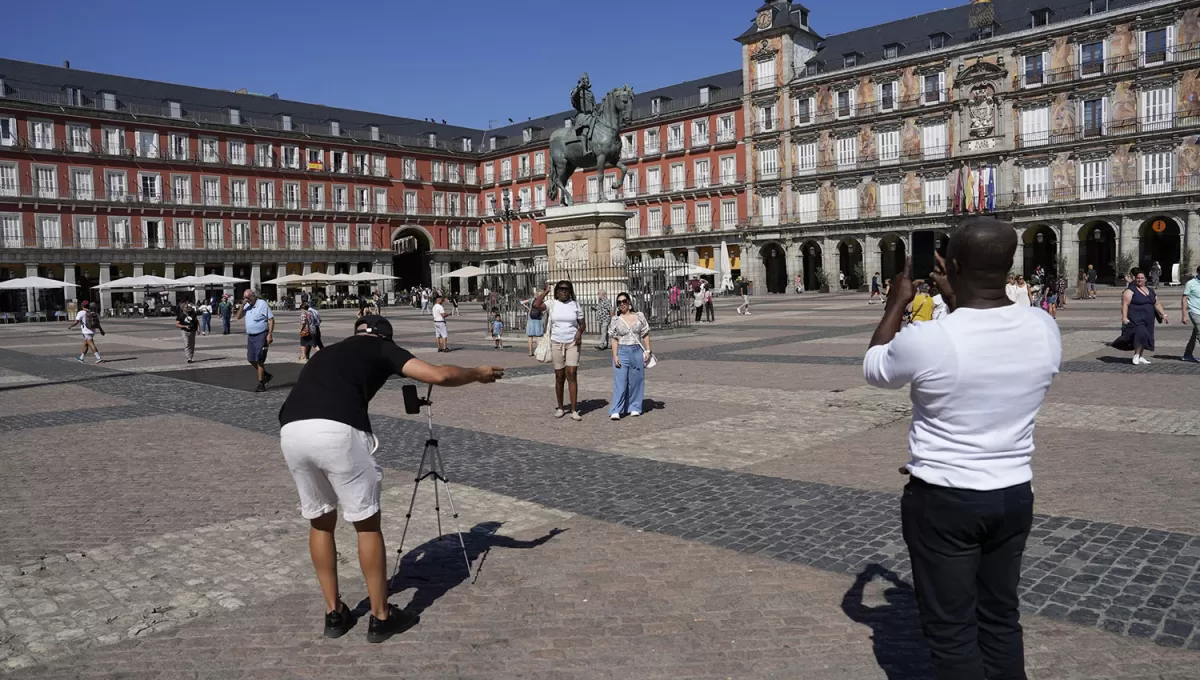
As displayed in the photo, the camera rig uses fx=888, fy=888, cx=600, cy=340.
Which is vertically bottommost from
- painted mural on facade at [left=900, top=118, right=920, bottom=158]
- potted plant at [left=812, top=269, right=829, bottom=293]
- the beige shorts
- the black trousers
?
the black trousers

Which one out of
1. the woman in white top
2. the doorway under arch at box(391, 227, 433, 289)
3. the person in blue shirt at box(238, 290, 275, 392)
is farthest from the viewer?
the doorway under arch at box(391, 227, 433, 289)

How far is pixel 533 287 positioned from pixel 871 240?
3526cm

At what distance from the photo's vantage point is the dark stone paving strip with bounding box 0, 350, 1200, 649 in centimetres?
420

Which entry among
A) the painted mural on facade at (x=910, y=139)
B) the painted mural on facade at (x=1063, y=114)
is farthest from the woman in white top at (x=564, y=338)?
the painted mural on facade at (x=910, y=139)

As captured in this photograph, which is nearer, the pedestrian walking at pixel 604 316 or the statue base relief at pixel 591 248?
the pedestrian walking at pixel 604 316

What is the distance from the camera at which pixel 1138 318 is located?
13.0 m

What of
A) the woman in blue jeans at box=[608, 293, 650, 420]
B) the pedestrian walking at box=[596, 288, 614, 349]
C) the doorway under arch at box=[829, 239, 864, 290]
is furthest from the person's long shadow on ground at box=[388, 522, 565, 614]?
the doorway under arch at box=[829, 239, 864, 290]

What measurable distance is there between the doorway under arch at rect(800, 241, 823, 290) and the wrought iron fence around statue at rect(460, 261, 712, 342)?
108ft

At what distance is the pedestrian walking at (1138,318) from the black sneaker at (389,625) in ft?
40.7

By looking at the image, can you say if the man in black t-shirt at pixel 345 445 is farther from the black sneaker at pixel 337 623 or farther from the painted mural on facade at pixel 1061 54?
the painted mural on facade at pixel 1061 54

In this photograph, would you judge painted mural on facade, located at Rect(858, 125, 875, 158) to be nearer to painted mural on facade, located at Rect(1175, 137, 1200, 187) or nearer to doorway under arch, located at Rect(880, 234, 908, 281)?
doorway under arch, located at Rect(880, 234, 908, 281)

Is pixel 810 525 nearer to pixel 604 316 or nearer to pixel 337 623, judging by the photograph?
pixel 337 623

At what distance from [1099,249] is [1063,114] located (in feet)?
25.2

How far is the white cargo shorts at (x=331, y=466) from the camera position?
3.77 metres
